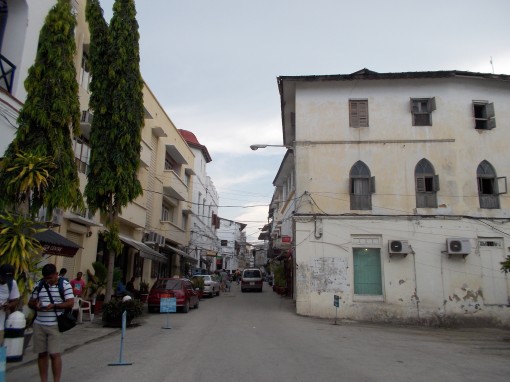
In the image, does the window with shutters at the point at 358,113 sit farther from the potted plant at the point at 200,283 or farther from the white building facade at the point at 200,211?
the white building facade at the point at 200,211

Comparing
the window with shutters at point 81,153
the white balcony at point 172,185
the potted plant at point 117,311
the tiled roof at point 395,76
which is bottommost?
the potted plant at point 117,311

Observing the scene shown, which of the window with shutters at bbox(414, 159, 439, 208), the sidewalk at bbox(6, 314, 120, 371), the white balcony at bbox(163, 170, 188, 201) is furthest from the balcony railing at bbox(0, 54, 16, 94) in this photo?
the white balcony at bbox(163, 170, 188, 201)

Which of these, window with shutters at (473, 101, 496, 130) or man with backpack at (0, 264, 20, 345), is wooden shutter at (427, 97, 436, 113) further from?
man with backpack at (0, 264, 20, 345)

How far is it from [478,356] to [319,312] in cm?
814

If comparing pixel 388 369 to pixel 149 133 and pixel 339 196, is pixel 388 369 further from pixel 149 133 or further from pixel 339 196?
pixel 149 133

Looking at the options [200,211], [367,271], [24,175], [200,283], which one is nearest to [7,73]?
[24,175]

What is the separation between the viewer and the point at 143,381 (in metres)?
7.06

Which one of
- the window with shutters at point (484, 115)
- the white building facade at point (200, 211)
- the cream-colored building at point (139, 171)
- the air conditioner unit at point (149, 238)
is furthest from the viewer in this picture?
the white building facade at point (200, 211)

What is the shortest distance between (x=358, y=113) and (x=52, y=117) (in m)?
14.0

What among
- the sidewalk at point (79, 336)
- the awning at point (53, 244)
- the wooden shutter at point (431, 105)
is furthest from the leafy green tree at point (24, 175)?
the wooden shutter at point (431, 105)

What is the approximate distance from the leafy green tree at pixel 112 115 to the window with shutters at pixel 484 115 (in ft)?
48.8

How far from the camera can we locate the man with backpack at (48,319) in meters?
6.30

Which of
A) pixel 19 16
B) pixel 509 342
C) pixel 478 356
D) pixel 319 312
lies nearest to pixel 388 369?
pixel 478 356

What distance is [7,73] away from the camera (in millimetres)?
11945
